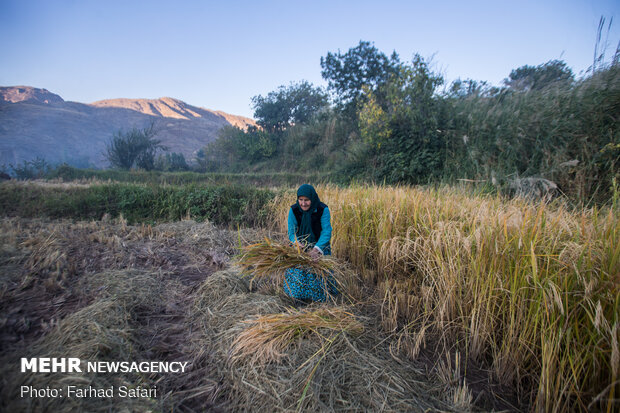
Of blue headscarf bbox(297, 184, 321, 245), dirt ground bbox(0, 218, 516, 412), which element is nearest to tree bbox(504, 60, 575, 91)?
blue headscarf bbox(297, 184, 321, 245)

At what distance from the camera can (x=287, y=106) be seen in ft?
83.7

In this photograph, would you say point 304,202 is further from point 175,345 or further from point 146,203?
point 146,203

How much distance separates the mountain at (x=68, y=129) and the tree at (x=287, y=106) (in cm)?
221

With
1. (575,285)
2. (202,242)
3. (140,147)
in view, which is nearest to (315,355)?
(575,285)

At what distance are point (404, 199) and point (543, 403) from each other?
2251 mm

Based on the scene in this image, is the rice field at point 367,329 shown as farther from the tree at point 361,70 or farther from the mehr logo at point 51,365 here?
the tree at point 361,70

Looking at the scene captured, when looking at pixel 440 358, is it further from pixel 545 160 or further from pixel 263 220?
pixel 545 160

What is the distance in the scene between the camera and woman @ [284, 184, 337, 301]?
224 cm

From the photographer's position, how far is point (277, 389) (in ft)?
4.58

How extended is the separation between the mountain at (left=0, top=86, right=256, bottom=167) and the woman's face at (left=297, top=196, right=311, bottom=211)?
2374 cm

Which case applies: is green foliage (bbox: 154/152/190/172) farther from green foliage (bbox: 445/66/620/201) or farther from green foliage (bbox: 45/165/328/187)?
green foliage (bbox: 445/66/620/201)

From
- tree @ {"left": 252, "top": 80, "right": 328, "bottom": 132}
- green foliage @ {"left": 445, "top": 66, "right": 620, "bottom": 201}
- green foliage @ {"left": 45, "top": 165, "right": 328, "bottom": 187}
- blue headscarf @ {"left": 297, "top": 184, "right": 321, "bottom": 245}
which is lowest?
blue headscarf @ {"left": 297, "top": 184, "right": 321, "bottom": 245}

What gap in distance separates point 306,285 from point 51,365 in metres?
1.66

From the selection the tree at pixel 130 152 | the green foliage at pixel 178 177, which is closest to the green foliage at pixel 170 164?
the tree at pixel 130 152
